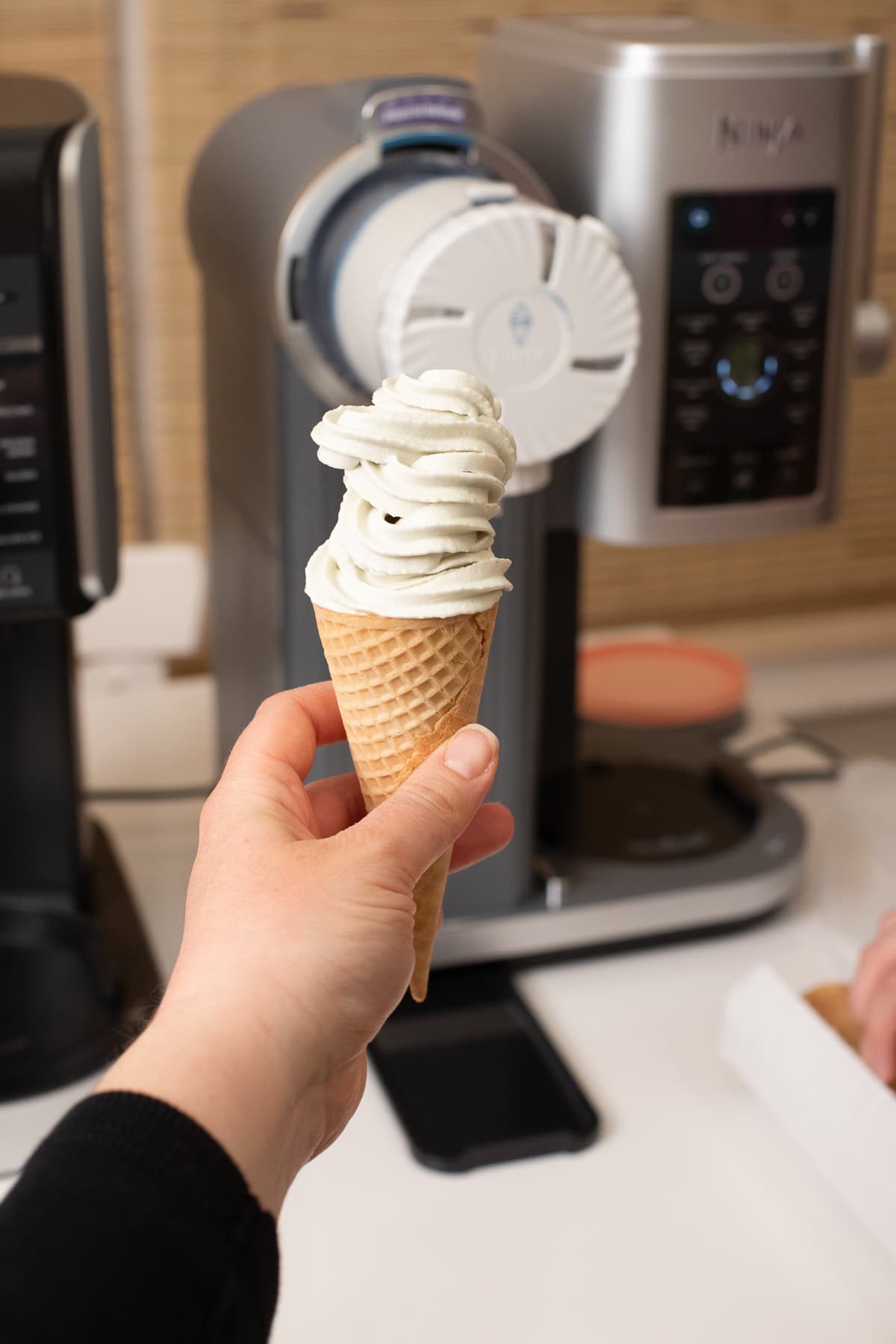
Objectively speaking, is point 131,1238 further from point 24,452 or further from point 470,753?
point 24,452

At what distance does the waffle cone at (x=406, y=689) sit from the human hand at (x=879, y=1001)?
0.29 metres

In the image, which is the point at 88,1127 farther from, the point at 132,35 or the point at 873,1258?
the point at 132,35

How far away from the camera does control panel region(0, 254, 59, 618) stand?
0.70 m

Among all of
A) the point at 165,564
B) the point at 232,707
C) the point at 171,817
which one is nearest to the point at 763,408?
the point at 232,707

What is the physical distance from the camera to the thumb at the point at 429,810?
1.36 feet

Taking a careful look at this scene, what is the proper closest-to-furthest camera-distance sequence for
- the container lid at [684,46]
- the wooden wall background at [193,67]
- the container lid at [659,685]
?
the container lid at [684,46], the container lid at [659,685], the wooden wall background at [193,67]

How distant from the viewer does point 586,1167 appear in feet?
2.34

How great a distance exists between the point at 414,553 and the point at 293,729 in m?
0.09

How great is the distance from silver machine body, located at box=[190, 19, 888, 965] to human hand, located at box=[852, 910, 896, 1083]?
0.48 ft

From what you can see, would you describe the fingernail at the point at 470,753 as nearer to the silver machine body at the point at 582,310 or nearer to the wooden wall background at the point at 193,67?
the silver machine body at the point at 582,310

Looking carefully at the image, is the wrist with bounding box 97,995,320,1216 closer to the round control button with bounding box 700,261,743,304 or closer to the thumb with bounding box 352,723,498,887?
the thumb with bounding box 352,723,498,887

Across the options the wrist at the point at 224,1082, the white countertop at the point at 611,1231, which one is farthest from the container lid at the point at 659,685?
the wrist at the point at 224,1082

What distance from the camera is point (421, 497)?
440mm

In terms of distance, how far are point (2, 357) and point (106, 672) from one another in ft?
2.10
